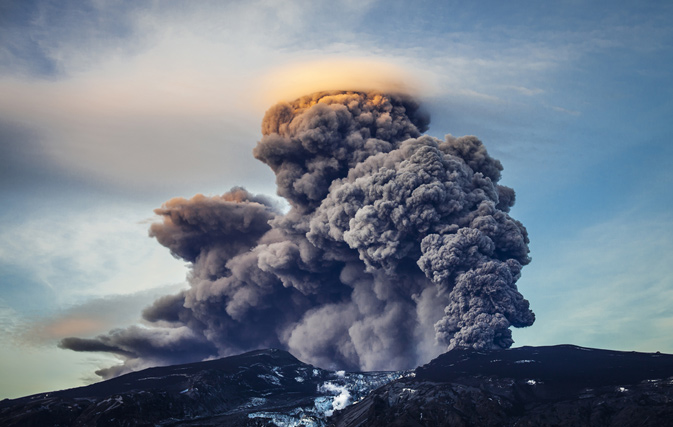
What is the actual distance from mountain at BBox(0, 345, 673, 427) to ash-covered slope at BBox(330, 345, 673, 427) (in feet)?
0.20

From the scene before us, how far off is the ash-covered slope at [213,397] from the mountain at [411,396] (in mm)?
84

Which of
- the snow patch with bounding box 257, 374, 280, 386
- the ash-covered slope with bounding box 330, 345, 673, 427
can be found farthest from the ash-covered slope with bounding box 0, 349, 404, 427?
the ash-covered slope with bounding box 330, 345, 673, 427

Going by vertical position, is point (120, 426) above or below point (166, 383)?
below

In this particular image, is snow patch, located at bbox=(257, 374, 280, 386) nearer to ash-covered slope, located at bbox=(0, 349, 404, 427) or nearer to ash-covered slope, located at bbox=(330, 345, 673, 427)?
ash-covered slope, located at bbox=(0, 349, 404, 427)

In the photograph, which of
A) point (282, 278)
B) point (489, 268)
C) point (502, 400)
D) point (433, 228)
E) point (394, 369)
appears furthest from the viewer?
point (282, 278)

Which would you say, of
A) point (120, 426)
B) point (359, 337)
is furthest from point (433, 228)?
point (120, 426)

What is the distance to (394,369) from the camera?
51750 millimetres

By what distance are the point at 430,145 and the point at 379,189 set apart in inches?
232

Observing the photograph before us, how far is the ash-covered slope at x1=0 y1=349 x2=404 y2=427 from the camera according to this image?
1497 inches

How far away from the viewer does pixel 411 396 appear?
36312mm

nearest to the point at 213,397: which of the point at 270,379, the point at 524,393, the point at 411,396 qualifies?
the point at 270,379

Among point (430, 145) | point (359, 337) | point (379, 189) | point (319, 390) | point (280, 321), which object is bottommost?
point (319, 390)

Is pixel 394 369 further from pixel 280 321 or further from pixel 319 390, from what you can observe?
pixel 280 321

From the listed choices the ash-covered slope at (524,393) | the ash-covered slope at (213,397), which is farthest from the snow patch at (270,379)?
the ash-covered slope at (524,393)
